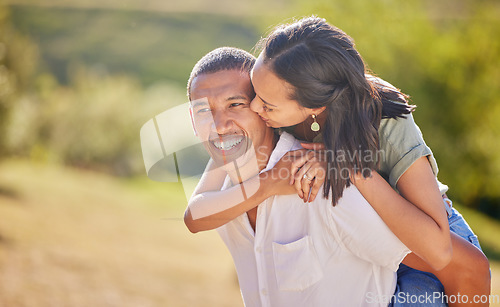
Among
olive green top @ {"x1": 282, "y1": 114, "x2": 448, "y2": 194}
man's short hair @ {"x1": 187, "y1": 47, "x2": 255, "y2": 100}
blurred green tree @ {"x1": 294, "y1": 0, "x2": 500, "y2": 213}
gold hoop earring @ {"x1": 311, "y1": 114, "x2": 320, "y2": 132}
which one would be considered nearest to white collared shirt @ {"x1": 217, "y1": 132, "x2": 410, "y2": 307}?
gold hoop earring @ {"x1": 311, "y1": 114, "x2": 320, "y2": 132}

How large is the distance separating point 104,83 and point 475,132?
1390 cm

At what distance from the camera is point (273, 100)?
7.43 ft

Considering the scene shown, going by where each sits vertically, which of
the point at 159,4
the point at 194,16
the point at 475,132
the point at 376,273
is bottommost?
the point at 376,273

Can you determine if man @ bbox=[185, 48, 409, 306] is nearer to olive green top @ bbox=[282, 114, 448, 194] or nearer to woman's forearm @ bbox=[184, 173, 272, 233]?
woman's forearm @ bbox=[184, 173, 272, 233]

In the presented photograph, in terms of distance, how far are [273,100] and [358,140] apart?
427 mm

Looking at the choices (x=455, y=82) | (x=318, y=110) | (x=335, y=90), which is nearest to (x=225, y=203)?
(x=318, y=110)

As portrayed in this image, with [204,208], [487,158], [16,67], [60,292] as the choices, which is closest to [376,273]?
[204,208]

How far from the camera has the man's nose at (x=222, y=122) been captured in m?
2.37

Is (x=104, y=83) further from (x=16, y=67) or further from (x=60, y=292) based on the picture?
(x=60, y=292)

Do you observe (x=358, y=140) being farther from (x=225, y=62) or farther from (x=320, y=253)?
(x=225, y=62)

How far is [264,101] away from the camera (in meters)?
2.29

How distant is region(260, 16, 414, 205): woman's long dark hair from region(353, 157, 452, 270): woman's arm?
0.10m

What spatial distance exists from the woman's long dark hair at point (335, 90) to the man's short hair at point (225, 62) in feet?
0.89

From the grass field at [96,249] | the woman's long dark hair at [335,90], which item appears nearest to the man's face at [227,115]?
the woman's long dark hair at [335,90]
